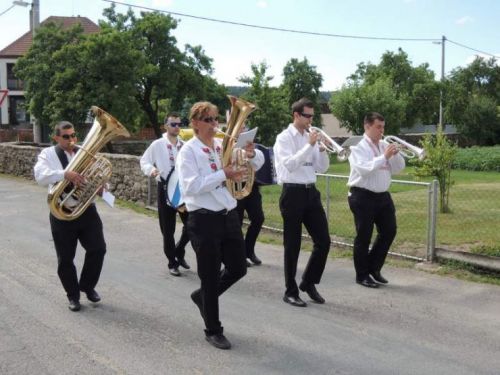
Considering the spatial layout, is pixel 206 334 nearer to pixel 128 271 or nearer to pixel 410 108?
pixel 128 271

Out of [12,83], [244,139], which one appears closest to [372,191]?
[244,139]

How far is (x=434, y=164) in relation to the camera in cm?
1254

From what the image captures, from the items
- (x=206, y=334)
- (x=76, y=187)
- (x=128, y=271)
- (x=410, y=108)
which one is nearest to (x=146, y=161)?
(x=128, y=271)

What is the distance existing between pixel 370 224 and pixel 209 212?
8.19 feet

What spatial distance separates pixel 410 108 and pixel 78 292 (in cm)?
4590

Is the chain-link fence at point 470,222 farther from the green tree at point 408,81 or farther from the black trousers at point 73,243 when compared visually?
the green tree at point 408,81

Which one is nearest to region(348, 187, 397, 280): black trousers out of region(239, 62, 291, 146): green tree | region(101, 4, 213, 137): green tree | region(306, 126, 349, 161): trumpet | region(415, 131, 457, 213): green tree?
region(306, 126, 349, 161): trumpet

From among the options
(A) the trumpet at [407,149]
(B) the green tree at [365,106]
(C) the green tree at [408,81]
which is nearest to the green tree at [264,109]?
(B) the green tree at [365,106]

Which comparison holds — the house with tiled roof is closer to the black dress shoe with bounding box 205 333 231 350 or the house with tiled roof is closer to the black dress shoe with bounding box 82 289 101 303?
the black dress shoe with bounding box 82 289 101 303

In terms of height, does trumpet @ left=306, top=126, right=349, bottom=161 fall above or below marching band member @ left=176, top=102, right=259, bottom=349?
above

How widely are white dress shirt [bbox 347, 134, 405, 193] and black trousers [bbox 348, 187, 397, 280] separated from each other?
0.30ft

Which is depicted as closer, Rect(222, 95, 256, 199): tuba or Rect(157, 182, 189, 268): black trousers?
Rect(222, 95, 256, 199): tuba

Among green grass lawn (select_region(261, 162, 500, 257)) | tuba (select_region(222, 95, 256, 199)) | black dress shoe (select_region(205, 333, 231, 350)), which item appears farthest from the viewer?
green grass lawn (select_region(261, 162, 500, 257))

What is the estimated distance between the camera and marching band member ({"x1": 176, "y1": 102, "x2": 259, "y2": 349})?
4.73 metres
